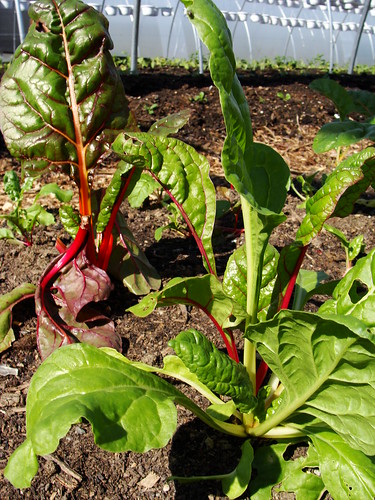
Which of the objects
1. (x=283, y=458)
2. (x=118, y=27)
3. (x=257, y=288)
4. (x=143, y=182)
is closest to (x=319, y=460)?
(x=283, y=458)

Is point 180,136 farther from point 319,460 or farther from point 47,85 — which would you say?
point 319,460

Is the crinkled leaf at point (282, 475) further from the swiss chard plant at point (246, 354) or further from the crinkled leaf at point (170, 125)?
the crinkled leaf at point (170, 125)

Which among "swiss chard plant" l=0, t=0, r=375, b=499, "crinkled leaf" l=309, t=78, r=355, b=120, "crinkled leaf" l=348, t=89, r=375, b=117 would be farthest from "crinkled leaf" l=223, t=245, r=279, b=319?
"crinkled leaf" l=348, t=89, r=375, b=117

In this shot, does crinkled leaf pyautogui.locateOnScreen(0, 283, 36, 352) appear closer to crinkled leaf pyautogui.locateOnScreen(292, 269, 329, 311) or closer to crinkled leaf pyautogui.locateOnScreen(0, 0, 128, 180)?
crinkled leaf pyautogui.locateOnScreen(0, 0, 128, 180)

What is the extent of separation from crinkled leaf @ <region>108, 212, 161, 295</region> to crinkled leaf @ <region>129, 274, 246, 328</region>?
62 cm

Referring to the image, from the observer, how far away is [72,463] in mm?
1615

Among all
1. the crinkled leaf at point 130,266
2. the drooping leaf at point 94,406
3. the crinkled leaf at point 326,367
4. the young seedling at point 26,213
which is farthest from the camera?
the young seedling at point 26,213

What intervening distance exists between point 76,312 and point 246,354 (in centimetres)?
65

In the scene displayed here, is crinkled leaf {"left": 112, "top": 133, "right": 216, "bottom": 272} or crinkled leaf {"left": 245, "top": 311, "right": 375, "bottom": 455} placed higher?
crinkled leaf {"left": 112, "top": 133, "right": 216, "bottom": 272}

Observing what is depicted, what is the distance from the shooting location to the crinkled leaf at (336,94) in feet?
11.5

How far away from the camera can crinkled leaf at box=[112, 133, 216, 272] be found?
1.64 metres

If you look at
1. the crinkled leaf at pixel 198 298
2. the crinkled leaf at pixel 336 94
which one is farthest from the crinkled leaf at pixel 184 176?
the crinkled leaf at pixel 336 94

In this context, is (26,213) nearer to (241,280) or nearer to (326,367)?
(241,280)

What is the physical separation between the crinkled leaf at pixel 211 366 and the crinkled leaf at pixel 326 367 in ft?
0.30
